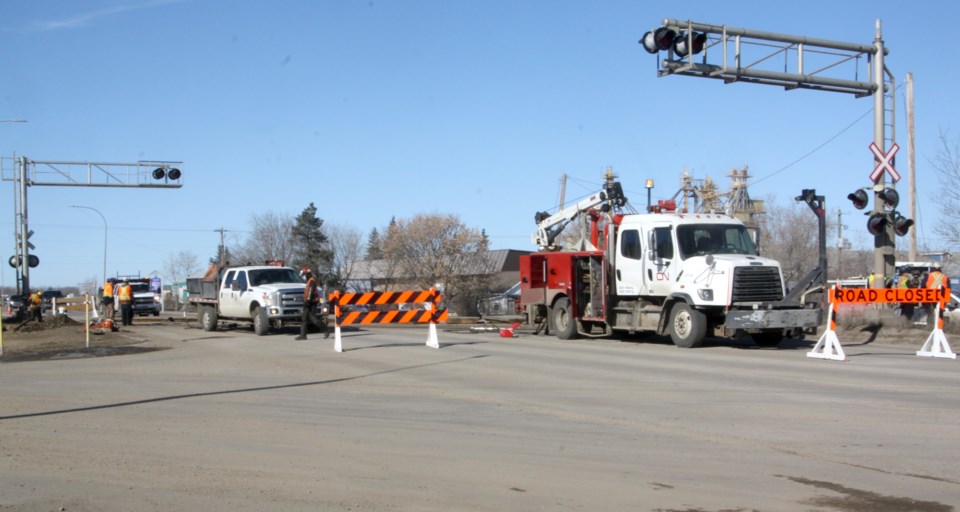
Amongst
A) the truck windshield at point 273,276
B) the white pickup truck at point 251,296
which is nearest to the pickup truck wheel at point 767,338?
the white pickup truck at point 251,296

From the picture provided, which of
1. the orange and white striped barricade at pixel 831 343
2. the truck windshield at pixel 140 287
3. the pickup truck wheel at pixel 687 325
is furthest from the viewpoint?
the truck windshield at pixel 140 287

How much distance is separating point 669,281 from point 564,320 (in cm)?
402

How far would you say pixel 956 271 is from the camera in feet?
155

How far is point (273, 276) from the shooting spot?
2559 centimetres

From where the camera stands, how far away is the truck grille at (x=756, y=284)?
725 inches

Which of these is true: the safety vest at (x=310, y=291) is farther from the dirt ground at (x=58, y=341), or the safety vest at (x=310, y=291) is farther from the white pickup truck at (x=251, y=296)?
the dirt ground at (x=58, y=341)

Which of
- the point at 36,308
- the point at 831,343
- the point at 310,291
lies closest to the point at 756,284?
the point at 831,343

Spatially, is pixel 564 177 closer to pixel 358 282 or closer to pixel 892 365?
pixel 358 282

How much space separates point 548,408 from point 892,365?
7743 millimetres

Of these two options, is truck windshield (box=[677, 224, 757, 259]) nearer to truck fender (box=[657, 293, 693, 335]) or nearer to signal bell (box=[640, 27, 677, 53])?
truck fender (box=[657, 293, 693, 335])

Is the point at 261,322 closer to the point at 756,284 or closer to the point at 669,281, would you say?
the point at 669,281

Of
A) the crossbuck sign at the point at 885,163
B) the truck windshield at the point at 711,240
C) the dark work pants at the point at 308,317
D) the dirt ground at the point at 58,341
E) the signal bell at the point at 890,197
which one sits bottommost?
the dirt ground at the point at 58,341

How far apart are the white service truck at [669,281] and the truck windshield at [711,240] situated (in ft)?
0.07

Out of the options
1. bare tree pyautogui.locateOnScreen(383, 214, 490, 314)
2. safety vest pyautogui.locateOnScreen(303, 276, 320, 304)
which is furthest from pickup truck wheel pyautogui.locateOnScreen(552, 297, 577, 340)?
bare tree pyautogui.locateOnScreen(383, 214, 490, 314)
